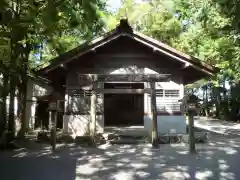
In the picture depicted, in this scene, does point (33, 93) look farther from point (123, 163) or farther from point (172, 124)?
point (123, 163)

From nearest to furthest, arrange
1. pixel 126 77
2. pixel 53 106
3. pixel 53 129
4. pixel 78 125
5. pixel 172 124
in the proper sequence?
1. pixel 53 129
2. pixel 53 106
3. pixel 126 77
4. pixel 172 124
5. pixel 78 125

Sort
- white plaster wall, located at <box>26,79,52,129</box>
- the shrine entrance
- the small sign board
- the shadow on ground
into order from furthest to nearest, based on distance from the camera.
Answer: the shrine entrance < white plaster wall, located at <box>26,79,52,129</box> < the small sign board < the shadow on ground

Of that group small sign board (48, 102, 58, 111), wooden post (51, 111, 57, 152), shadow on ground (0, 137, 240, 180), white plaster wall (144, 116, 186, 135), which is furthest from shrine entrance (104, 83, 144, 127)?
wooden post (51, 111, 57, 152)

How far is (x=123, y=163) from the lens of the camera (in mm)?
9688

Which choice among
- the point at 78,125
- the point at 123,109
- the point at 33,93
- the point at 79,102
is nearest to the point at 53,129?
the point at 78,125

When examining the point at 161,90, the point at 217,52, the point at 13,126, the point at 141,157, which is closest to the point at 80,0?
the point at 141,157

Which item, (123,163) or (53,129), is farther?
(53,129)

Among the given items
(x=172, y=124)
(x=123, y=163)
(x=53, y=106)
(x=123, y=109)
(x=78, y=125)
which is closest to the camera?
(x=123, y=163)

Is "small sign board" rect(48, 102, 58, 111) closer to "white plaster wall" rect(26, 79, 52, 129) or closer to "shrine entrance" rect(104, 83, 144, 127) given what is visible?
"white plaster wall" rect(26, 79, 52, 129)

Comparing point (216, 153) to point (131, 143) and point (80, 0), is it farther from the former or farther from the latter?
point (80, 0)

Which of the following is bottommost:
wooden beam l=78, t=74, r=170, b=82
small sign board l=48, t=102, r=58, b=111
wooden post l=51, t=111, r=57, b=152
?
wooden post l=51, t=111, r=57, b=152

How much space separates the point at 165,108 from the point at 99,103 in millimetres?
3241

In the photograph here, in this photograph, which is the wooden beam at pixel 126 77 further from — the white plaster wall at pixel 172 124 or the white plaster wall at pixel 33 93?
the white plaster wall at pixel 33 93

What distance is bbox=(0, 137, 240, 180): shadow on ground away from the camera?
8.26 m
